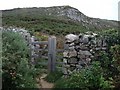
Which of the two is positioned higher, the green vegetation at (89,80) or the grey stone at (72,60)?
the grey stone at (72,60)

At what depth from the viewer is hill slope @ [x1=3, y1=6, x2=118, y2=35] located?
54616 mm

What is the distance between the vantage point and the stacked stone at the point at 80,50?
14266 mm

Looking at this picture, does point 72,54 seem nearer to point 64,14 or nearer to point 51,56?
point 51,56

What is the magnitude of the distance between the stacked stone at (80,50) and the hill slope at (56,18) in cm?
3728

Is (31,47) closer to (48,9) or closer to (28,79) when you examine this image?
(28,79)

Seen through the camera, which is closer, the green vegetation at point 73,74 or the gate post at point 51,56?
the green vegetation at point 73,74

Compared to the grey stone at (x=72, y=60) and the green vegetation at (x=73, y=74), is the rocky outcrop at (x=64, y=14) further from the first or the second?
the green vegetation at (x=73, y=74)

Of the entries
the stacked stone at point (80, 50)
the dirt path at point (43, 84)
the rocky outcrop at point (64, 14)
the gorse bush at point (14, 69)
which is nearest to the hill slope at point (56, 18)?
the rocky outcrop at point (64, 14)

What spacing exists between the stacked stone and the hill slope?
3728 cm

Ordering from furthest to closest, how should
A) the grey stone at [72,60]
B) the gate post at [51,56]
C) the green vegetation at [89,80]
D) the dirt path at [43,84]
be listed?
the gate post at [51,56], the grey stone at [72,60], the dirt path at [43,84], the green vegetation at [89,80]

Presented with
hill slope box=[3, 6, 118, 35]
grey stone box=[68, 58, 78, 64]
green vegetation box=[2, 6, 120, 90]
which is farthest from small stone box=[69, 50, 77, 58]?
hill slope box=[3, 6, 118, 35]

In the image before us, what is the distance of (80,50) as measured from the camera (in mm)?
14586

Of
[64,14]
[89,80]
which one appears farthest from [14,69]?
[64,14]

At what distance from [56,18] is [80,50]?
157 feet
